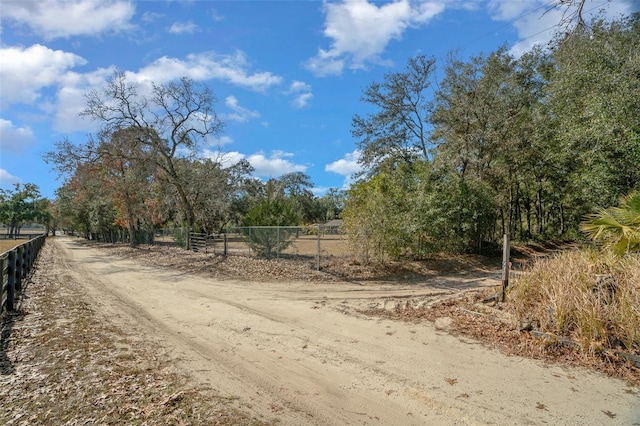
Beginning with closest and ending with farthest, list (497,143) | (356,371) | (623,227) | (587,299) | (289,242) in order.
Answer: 1. (356,371)
2. (587,299)
3. (623,227)
4. (289,242)
5. (497,143)

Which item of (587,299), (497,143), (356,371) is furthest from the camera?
(497,143)

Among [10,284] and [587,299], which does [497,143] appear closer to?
[587,299]

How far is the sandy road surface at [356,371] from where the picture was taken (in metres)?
3.50

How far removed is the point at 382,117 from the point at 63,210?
4191cm

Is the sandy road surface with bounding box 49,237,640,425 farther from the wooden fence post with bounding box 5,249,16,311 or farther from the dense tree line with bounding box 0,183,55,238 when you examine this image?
the dense tree line with bounding box 0,183,55,238

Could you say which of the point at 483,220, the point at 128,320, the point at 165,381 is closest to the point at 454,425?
the point at 165,381

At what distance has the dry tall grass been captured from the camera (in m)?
4.77

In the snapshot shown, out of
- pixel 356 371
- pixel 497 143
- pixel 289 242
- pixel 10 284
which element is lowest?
pixel 356 371

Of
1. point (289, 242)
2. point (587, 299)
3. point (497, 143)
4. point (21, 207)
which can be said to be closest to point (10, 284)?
point (289, 242)

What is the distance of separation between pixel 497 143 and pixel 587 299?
14.4 metres

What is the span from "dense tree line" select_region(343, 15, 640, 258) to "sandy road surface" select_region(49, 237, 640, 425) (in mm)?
5487

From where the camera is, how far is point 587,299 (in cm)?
516

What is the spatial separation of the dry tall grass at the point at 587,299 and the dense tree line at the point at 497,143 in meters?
3.81

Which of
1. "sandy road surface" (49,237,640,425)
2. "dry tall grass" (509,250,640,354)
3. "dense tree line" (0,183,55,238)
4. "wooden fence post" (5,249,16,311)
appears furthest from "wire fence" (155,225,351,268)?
"dense tree line" (0,183,55,238)
